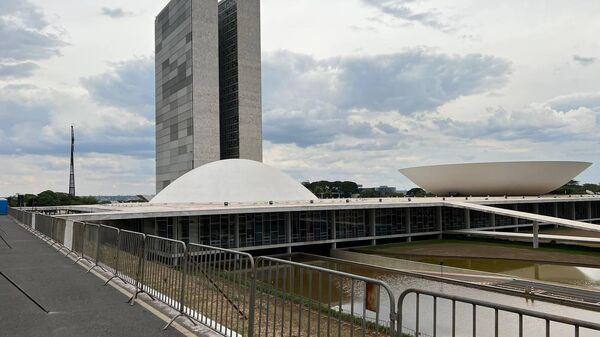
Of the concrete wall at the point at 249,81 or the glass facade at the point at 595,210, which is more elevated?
the concrete wall at the point at 249,81

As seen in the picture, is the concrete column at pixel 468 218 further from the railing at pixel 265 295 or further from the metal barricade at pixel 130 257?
the metal barricade at pixel 130 257

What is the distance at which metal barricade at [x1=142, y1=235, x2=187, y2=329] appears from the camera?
8.76 metres

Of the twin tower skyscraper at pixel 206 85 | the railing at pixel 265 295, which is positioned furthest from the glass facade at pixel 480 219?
the twin tower skyscraper at pixel 206 85

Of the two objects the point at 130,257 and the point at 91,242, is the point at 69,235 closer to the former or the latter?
the point at 91,242

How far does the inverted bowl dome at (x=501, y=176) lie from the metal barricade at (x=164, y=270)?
56901 millimetres

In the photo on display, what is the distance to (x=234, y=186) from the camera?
46.0m

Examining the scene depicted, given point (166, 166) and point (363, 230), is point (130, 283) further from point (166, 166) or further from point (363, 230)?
point (166, 166)

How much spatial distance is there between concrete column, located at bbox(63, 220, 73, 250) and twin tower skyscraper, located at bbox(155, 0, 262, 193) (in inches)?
2355

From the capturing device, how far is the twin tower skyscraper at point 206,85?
3162 inches

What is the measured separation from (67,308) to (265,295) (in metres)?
4.23

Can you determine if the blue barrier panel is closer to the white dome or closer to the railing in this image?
the white dome

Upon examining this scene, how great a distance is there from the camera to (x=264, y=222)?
37406 mm

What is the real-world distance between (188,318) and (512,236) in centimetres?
4030

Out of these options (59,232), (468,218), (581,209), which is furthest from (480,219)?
(59,232)
